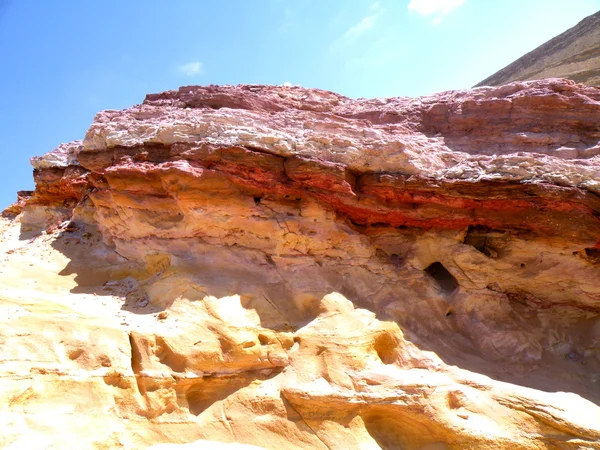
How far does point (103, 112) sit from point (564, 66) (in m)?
20.7

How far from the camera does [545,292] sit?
6.60 m

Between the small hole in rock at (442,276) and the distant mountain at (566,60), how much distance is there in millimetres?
13392

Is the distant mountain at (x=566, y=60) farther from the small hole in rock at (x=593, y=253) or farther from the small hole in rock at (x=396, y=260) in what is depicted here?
the small hole in rock at (x=396, y=260)

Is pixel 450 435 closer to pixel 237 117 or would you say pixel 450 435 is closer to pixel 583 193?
pixel 583 193

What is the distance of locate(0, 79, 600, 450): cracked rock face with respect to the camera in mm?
4641

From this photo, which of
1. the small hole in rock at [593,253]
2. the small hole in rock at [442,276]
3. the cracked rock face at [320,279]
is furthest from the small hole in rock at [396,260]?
the small hole in rock at [593,253]

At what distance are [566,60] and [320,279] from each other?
21026 millimetres

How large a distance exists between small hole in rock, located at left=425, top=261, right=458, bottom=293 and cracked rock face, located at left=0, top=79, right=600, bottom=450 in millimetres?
35

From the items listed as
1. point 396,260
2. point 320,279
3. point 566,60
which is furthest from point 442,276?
point 566,60

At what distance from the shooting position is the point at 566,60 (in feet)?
64.8

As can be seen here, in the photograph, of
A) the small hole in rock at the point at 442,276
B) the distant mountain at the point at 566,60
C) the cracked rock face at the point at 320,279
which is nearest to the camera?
the cracked rock face at the point at 320,279

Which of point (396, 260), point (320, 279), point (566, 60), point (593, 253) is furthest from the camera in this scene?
point (566, 60)

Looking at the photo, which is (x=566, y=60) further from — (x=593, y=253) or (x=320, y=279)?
(x=320, y=279)

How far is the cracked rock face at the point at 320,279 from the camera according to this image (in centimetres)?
464
